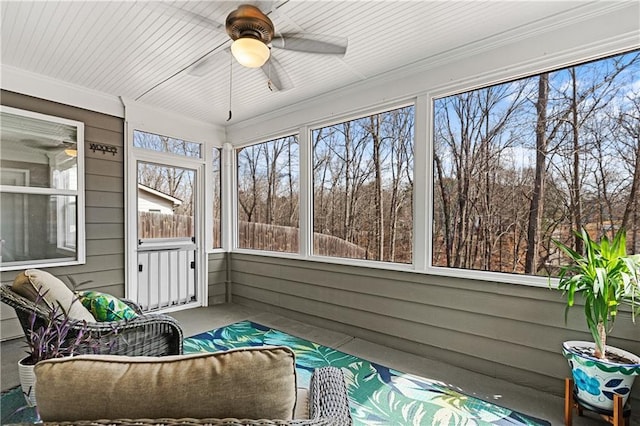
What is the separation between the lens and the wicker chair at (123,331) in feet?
6.04

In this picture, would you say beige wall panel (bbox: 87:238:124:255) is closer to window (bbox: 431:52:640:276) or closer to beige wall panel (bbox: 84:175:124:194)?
beige wall panel (bbox: 84:175:124:194)

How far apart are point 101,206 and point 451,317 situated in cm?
407

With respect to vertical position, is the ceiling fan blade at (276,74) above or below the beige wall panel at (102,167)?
above

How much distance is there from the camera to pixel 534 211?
8.27 feet

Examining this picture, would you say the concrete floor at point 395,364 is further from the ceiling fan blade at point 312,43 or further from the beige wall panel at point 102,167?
the ceiling fan blade at point 312,43

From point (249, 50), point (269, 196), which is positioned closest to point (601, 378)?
point (249, 50)

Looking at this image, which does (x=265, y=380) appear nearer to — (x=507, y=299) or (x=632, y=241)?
(x=507, y=299)

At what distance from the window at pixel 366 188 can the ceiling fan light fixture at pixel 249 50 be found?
68.0 inches

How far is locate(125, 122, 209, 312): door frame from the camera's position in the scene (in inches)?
157

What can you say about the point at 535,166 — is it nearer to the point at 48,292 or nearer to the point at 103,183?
the point at 48,292

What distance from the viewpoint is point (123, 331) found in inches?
82.5

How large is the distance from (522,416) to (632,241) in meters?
1.42

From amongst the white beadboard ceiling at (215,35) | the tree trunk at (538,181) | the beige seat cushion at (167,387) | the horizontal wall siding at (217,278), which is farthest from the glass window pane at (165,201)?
the tree trunk at (538,181)

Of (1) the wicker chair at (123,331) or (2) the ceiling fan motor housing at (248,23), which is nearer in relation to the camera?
(1) the wicker chair at (123,331)
